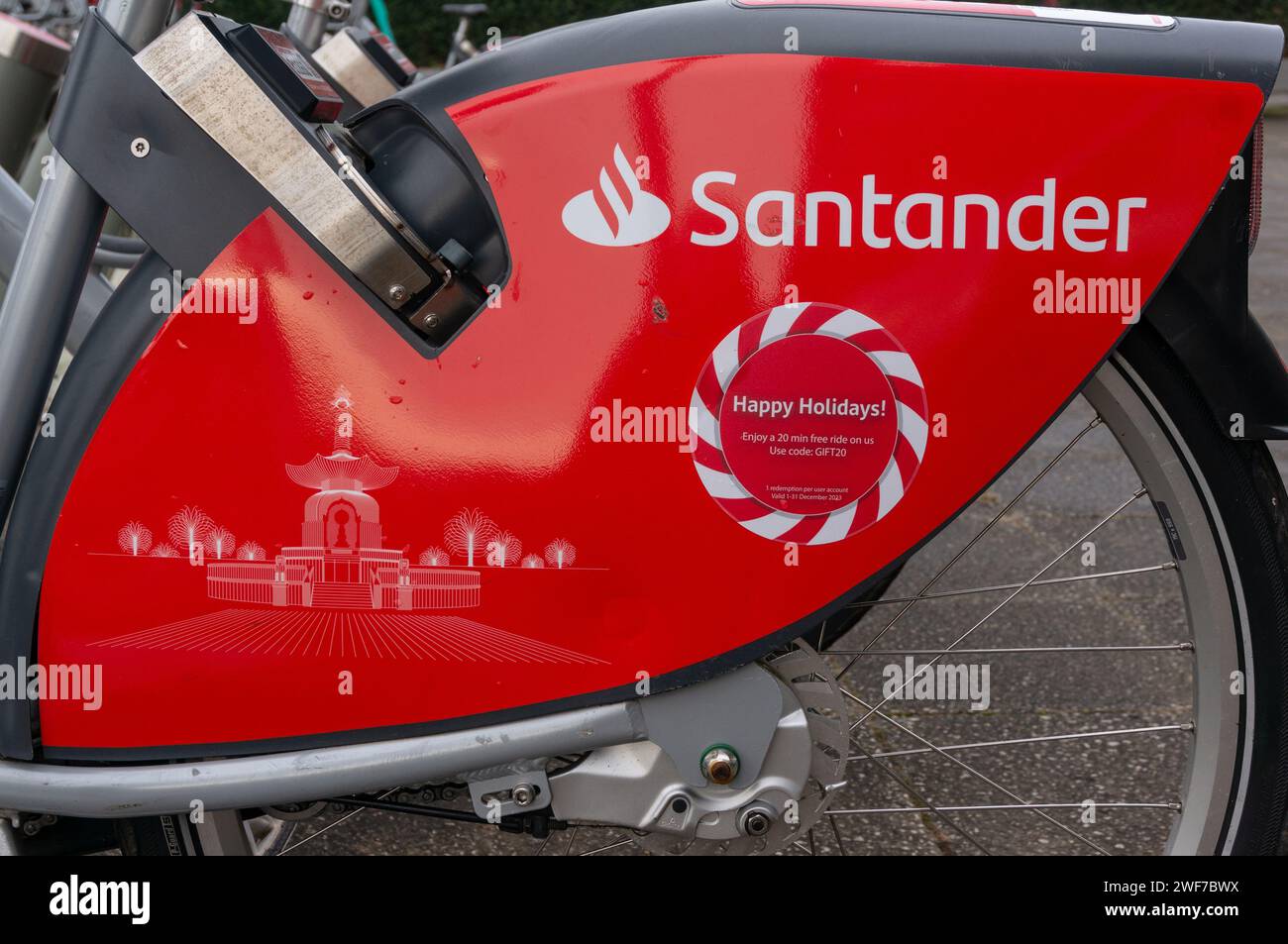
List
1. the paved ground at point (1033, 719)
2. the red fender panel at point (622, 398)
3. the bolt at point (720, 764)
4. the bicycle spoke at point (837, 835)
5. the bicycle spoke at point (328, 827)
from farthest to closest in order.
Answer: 1. the paved ground at point (1033, 719)
2. the bicycle spoke at point (837, 835)
3. the bicycle spoke at point (328, 827)
4. the bolt at point (720, 764)
5. the red fender panel at point (622, 398)

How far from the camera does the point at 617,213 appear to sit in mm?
1445

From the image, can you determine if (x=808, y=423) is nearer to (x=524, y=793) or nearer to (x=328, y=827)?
(x=524, y=793)

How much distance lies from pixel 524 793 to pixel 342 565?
0.35 m

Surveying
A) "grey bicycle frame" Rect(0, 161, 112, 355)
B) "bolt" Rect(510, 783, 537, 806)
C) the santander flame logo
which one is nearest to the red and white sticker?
the santander flame logo

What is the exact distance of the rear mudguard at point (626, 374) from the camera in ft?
4.73

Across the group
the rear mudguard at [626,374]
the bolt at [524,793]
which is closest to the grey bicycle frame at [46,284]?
the rear mudguard at [626,374]

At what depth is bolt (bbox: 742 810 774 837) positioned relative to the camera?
1.57 meters

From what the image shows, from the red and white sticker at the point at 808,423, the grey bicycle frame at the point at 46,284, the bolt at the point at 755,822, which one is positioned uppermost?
the grey bicycle frame at the point at 46,284

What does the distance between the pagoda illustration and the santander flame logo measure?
33 cm

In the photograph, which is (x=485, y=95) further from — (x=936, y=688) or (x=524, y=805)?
(x=936, y=688)

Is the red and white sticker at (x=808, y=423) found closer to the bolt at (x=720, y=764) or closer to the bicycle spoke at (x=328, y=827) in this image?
the bolt at (x=720, y=764)

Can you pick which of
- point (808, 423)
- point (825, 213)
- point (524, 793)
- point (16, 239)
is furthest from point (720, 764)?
point (16, 239)

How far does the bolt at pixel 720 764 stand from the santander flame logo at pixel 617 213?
60cm
